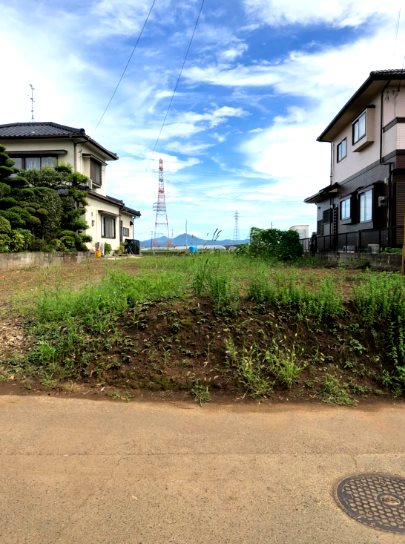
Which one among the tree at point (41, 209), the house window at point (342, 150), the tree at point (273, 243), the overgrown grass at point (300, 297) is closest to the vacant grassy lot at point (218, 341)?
the overgrown grass at point (300, 297)

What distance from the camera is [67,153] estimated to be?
76.6 feet

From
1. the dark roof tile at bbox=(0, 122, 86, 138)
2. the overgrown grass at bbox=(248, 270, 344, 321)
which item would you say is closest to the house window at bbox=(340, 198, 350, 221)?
the overgrown grass at bbox=(248, 270, 344, 321)

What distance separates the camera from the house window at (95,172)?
82.4 ft

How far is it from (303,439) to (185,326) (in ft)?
6.11

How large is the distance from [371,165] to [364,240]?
268 cm

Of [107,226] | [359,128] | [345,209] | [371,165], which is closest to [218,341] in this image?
[371,165]

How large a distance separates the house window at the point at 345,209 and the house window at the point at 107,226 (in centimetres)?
1480

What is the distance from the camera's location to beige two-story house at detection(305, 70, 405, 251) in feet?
42.1

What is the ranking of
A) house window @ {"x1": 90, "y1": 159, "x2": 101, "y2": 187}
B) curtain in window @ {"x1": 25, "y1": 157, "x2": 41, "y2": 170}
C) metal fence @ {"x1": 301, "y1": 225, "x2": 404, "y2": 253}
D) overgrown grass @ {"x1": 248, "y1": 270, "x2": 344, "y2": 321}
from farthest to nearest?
house window @ {"x1": 90, "y1": 159, "x2": 101, "y2": 187}
curtain in window @ {"x1": 25, "y1": 157, "x2": 41, "y2": 170}
metal fence @ {"x1": 301, "y1": 225, "x2": 404, "y2": 253}
overgrown grass @ {"x1": 248, "y1": 270, "x2": 344, "y2": 321}

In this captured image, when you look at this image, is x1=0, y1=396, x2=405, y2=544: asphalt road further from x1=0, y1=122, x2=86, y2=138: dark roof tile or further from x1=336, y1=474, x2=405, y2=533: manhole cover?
x1=0, y1=122, x2=86, y2=138: dark roof tile

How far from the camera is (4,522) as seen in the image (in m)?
2.11

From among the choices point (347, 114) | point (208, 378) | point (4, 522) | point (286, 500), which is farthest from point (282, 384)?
point (347, 114)

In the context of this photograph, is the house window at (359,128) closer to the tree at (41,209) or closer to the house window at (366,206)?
the house window at (366,206)

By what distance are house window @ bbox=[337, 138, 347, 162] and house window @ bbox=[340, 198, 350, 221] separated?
2210 millimetres
